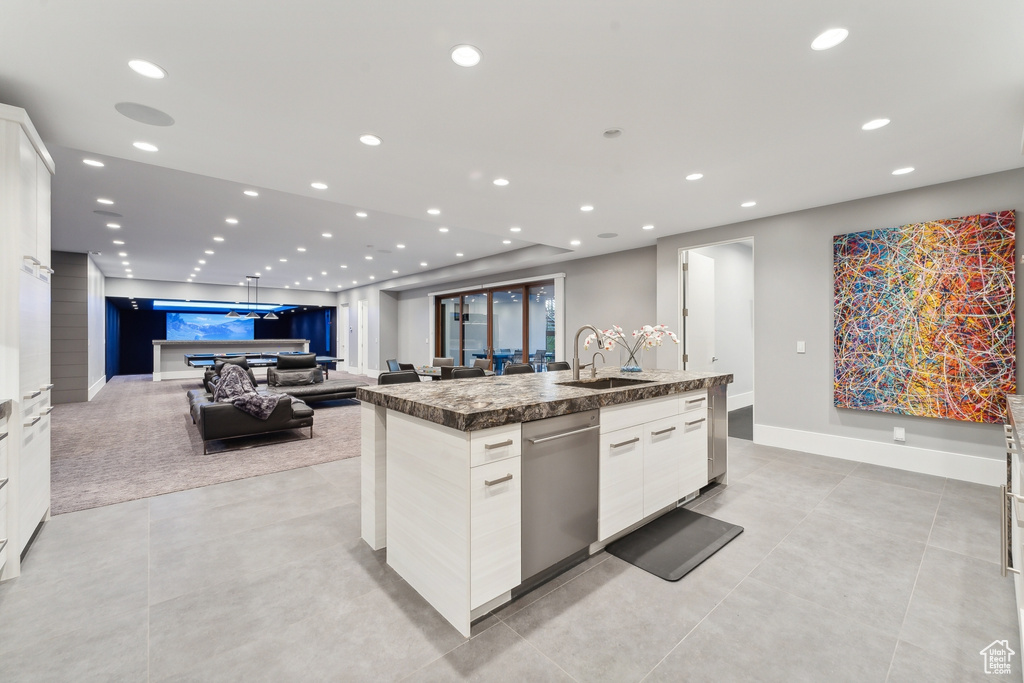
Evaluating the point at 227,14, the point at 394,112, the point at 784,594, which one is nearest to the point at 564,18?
the point at 394,112

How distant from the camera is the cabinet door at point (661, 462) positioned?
256 centimetres

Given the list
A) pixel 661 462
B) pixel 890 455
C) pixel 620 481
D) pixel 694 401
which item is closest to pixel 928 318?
pixel 890 455

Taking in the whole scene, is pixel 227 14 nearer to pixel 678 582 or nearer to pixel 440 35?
pixel 440 35

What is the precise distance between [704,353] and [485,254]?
4328mm

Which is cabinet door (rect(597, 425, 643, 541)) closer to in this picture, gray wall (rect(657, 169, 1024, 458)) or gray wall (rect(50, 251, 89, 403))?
gray wall (rect(657, 169, 1024, 458))

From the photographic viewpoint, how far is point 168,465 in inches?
157

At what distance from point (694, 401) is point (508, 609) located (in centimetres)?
189

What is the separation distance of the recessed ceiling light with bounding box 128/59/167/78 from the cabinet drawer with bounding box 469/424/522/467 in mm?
2407

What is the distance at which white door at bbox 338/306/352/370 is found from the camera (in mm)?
14062

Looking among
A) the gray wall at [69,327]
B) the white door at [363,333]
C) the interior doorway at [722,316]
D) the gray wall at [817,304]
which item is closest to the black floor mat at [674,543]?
the gray wall at [817,304]

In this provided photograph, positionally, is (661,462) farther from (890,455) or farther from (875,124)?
(890,455)

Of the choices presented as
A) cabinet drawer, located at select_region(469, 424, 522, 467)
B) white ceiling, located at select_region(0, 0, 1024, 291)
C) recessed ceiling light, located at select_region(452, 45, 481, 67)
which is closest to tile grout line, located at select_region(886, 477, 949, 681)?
cabinet drawer, located at select_region(469, 424, 522, 467)

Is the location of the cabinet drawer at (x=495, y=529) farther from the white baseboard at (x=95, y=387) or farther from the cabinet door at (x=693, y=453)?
the white baseboard at (x=95, y=387)

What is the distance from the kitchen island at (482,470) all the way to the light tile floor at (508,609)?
0.19 metres
